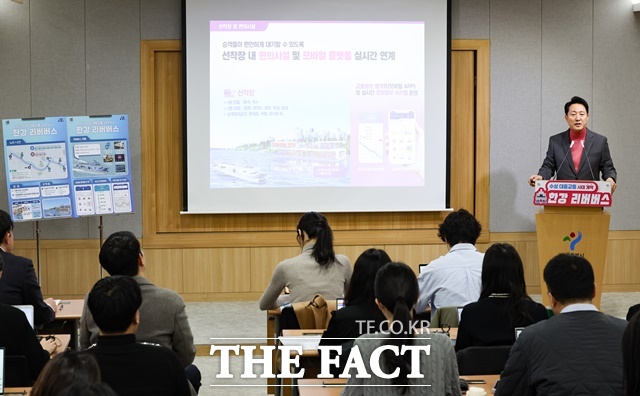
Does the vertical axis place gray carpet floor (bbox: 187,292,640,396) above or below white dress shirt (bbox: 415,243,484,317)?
below

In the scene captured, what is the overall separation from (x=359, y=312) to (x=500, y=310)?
0.62 metres

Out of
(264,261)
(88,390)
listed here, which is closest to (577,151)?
(264,261)

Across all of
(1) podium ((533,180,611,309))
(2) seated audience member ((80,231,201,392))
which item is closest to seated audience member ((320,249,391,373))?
(2) seated audience member ((80,231,201,392))

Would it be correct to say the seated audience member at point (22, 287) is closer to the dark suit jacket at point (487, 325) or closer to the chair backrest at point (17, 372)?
the chair backrest at point (17, 372)

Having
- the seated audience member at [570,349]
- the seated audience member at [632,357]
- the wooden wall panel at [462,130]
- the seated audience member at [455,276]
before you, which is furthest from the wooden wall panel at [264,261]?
the seated audience member at [632,357]

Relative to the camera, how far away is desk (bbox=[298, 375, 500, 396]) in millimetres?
3324

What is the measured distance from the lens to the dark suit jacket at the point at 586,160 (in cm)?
738

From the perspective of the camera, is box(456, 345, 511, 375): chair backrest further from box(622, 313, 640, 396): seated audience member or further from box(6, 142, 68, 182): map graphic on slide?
box(6, 142, 68, 182): map graphic on slide

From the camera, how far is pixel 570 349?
2762 millimetres

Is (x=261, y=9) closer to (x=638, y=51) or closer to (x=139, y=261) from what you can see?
(x=638, y=51)

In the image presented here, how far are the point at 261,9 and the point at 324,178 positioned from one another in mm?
1739

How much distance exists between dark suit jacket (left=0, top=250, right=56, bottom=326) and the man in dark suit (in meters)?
4.40

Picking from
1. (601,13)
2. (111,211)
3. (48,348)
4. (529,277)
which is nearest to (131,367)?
(48,348)

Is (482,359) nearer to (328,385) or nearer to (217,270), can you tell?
(328,385)
